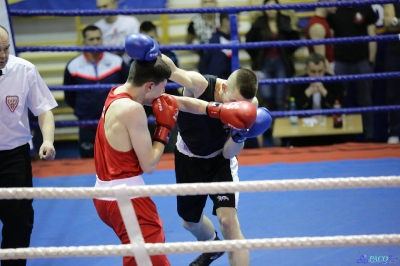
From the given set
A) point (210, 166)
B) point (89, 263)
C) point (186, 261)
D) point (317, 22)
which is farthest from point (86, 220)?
point (317, 22)

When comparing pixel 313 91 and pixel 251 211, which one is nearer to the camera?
pixel 251 211

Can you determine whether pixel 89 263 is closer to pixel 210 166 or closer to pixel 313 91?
pixel 210 166

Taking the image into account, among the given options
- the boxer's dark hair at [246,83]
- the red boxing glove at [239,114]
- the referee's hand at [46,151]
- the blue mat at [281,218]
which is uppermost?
the boxer's dark hair at [246,83]

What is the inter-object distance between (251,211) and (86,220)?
1263 millimetres

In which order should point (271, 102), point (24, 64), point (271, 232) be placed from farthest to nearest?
point (271, 102) < point (271, 232) < point (24, 64)

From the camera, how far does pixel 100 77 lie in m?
5.80

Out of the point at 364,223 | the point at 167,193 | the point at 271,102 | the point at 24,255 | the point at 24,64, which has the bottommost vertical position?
the point at 364,223

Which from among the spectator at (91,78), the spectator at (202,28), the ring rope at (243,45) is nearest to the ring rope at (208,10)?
the ring rope at (243,45)

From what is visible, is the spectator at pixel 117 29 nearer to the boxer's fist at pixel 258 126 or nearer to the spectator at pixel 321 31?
the spectator at pixel 321 31

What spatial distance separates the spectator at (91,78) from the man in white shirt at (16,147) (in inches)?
95.8

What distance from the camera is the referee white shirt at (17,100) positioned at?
3.26 metres

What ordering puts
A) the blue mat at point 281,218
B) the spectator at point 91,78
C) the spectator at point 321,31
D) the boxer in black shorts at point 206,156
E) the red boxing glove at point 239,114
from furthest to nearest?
the spectator at point 321,31 < the spectator at point 91,78 < the blue mat at point 281,218 < the boxer in black shorts at point 206,156 < the red boxing glove at point 239,114

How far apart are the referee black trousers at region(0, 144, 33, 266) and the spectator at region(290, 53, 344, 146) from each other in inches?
135

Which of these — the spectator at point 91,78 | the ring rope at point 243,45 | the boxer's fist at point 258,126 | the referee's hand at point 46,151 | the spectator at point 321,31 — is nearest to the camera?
the boxer's fist at point 258,126
